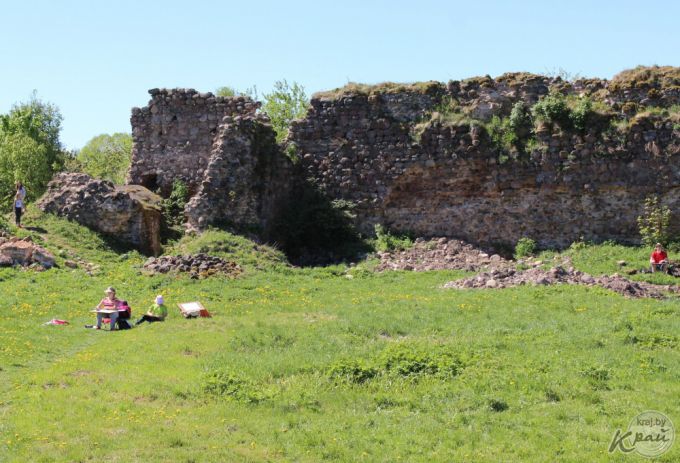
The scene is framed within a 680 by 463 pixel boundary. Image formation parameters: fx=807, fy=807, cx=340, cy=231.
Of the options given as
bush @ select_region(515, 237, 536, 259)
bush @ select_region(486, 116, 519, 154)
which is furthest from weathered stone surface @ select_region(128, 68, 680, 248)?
bush @ select_region(515, 237, 536, 259)

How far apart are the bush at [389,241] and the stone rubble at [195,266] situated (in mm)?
5804

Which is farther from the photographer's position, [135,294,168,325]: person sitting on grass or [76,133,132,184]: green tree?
[76,133,132,184]: green tree

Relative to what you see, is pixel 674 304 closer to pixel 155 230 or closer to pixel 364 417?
pixel 364 417

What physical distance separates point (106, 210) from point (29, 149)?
79.8 ft

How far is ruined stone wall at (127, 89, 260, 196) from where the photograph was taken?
2775 cm

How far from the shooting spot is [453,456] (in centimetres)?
879

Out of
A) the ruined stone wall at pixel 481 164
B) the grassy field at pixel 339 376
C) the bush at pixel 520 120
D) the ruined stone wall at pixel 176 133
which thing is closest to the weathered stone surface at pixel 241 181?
the ruined stone wall at pixel 481 164

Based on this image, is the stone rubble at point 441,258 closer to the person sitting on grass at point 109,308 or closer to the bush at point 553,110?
the bush at point 553,110

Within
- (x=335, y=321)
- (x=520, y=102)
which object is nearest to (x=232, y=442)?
(x=335, y=321)

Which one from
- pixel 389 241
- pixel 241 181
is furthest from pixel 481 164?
pixel 241 181

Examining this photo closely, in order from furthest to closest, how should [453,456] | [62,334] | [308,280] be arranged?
[308,280], [62,334], [453,456]

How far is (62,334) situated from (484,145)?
15.2 m

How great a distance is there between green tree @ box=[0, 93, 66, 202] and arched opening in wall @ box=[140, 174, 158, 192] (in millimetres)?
14291

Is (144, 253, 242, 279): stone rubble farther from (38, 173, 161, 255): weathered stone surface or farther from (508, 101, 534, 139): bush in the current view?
(508, 101, 534, 139): bush
